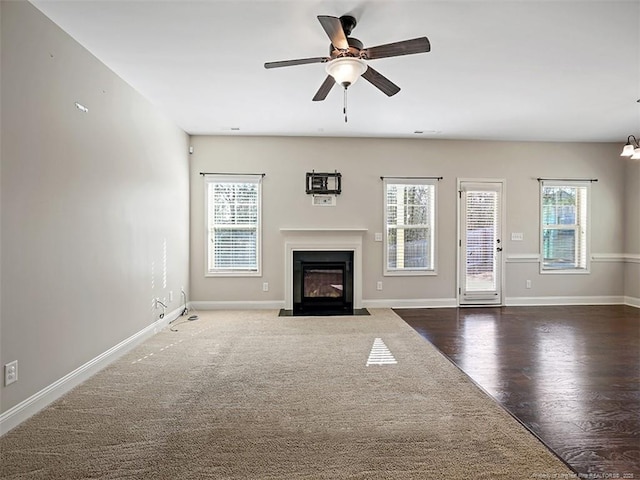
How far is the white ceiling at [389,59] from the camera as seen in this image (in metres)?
2.53

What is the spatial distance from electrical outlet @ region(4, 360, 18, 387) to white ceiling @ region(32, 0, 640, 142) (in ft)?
7.68

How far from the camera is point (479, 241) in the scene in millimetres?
6062

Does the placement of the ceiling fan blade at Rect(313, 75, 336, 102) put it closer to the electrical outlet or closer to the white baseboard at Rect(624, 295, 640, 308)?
the electrical outlet

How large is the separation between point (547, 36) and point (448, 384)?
111 inches

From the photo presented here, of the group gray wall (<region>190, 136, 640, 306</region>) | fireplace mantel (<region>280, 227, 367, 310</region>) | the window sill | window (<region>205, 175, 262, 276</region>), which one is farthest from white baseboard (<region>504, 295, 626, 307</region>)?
window (<region>205, 175, 262, 276</region>)

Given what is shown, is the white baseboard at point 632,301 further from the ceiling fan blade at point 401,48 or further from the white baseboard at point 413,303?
the ceiling fan blade at point 401,48

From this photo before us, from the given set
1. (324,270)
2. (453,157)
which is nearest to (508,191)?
(453,157)

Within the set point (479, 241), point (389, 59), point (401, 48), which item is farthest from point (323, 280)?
point (401, 48)

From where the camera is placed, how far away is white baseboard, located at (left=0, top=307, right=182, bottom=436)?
229 cm

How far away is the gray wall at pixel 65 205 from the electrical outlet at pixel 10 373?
0.12 ft

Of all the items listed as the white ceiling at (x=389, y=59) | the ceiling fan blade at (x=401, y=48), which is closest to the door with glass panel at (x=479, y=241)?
the white ceiling at (x=389, y=59)

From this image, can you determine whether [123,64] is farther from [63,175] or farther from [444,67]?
[444,67]

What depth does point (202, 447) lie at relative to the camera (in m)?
2.07

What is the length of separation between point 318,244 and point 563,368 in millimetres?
3490
